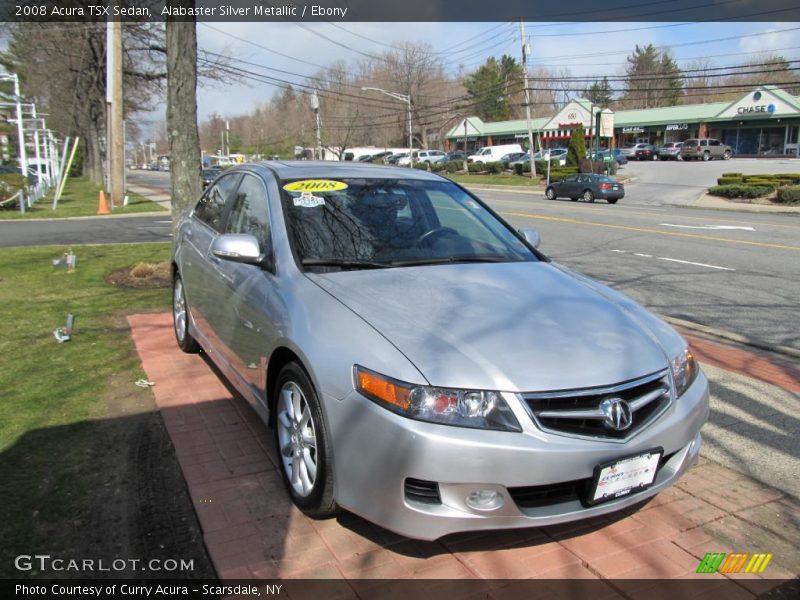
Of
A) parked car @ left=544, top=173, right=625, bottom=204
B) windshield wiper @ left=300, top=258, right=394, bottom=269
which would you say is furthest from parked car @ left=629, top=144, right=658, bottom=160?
windshield wiper @ left=300, top=258, right=394, bottom=269

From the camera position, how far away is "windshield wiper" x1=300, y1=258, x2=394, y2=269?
3.38 m

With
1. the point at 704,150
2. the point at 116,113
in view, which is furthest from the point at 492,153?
the point at 116,113

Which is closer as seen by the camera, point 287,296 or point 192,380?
point 287,296

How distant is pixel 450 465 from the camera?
2383 mm

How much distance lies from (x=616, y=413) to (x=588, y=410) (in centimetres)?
13

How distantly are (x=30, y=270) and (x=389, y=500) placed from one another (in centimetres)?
864

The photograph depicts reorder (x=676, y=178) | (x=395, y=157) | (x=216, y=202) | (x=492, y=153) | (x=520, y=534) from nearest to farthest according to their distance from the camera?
(x=520, y=534), (x=216, y=202), (x=676, y=178), (x=492, y=153), (x=395, y=157)

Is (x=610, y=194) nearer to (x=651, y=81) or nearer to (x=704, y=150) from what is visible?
(x=704, y=150)

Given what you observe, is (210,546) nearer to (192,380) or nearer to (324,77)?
(192,380)

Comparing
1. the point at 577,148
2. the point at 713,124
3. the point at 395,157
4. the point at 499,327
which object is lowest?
the point at 499,327

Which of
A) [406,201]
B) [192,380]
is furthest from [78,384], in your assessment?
[406,201]

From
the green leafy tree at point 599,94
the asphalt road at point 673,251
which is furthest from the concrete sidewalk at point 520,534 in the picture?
the green leafy tree at point 599,94

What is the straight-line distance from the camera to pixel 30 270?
9188 mm

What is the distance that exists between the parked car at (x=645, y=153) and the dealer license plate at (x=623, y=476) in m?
63.5
